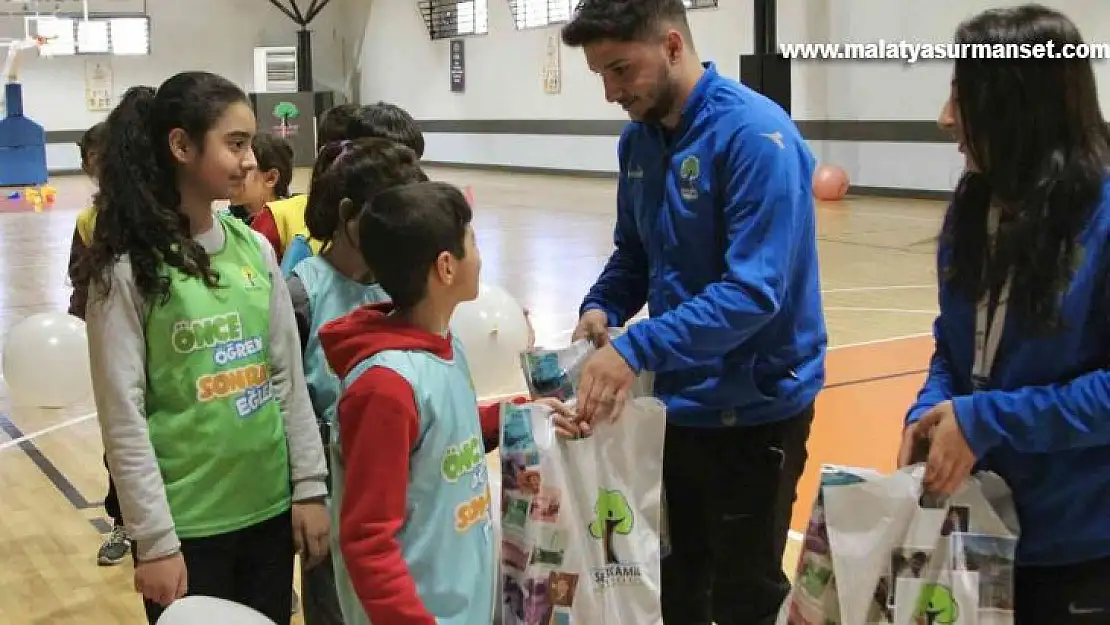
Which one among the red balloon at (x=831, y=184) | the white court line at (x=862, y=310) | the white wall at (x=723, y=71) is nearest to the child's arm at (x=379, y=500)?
the white court line at (x=862, y=310)

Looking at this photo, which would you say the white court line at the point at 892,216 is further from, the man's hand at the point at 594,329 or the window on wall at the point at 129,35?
the window on wall at the point at 129,35

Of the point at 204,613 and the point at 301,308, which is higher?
the point at 301,308

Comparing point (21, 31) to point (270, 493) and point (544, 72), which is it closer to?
point (544, 72)

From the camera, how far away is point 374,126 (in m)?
3.07

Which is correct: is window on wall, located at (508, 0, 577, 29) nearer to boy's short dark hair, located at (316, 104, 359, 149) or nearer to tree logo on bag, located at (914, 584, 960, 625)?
boy's short dark hair, located at (316, 104, 359, 149)

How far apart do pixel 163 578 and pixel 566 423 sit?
0.72 metres

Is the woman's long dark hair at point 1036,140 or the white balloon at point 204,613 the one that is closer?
the woman's long dark hair at point 1036,140

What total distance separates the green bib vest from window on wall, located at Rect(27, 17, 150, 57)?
20.1 m

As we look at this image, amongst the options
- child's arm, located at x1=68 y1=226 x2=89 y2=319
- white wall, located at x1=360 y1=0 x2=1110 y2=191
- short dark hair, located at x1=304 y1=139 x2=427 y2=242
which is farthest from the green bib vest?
white wall, located at x1=360 y1=0 x2=1110 y2=191

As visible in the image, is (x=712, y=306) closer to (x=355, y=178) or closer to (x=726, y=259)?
(x=726, y=259)

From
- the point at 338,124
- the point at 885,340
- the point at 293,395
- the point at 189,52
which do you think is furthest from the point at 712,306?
the point at 189,52

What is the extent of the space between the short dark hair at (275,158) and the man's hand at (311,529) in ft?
6.01

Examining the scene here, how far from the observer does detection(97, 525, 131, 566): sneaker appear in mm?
3725

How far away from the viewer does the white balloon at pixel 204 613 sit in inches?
75.0
